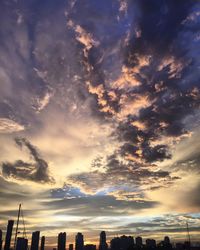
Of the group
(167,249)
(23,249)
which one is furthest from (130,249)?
(23,249)

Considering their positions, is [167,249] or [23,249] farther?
[23,249]

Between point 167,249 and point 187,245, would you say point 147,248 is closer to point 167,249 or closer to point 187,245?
point 167,249

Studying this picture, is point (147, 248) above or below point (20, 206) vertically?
below

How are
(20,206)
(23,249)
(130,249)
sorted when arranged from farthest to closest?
(23,249)
(130,249)
(20,206)

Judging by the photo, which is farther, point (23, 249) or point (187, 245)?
point (23, 249)

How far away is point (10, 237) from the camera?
18925 cm

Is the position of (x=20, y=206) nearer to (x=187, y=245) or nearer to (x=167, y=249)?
(x=167, y=249)

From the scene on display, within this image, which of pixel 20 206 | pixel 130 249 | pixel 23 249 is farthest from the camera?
pixel 23 249

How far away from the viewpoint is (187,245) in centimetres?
12075

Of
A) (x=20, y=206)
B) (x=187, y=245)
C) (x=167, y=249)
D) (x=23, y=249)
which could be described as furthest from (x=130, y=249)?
(x=23, y=249)

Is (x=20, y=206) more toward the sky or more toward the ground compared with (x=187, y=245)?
more toward the sky

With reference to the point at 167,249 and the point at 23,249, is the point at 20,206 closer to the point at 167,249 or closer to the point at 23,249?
the point at 167,249

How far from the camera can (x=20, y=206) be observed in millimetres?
78875

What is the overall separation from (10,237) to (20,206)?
427 feet
